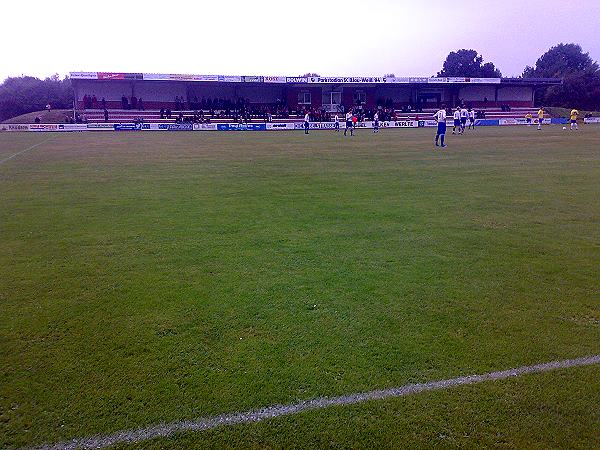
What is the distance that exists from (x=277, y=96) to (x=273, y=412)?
194 ft

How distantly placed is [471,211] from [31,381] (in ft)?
26.8

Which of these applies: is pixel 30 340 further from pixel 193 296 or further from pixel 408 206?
pixel 408 206

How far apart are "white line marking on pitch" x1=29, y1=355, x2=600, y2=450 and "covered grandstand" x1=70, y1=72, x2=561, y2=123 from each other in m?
48.8

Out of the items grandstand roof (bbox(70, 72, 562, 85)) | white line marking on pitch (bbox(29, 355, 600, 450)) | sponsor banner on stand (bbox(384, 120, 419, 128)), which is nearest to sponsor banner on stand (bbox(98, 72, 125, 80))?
grandstand roof (bbox(70, 72, 562, 85))

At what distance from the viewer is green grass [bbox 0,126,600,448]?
3219 mm

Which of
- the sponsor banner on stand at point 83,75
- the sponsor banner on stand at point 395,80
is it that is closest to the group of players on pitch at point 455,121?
the sponsor banner on stand at point 395,80

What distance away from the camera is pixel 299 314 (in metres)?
4.71

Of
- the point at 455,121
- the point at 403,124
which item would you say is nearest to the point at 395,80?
the point at 403,124

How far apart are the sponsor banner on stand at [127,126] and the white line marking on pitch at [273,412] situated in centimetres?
4690

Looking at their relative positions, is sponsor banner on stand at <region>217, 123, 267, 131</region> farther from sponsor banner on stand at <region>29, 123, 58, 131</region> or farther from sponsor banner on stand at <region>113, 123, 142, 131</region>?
sponsor banner on stand at <region>29, 123, 58, 131</region>

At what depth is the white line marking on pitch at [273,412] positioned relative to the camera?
3012 mm

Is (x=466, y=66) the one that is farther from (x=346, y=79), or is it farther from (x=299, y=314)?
(x=299, y=314)

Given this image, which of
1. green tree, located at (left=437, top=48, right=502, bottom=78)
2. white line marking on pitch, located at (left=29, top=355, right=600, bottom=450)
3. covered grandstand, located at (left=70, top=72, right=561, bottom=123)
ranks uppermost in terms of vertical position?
green tree, located at (left=437, top=48, right=502, bottom=78)

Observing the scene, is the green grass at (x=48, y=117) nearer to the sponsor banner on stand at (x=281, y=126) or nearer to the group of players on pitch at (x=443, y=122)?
the sponsor banner on stand at (x=281, y=126)
